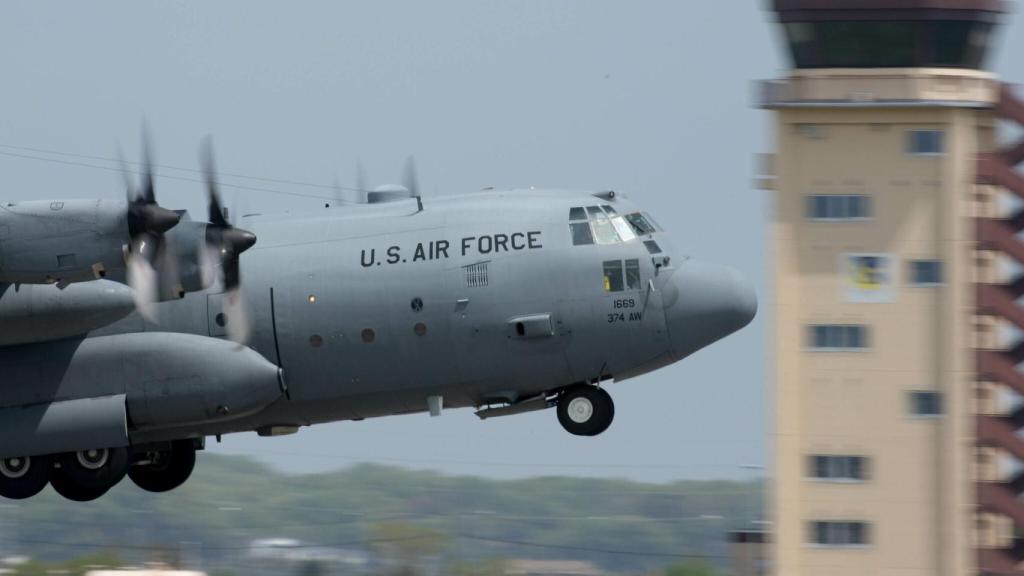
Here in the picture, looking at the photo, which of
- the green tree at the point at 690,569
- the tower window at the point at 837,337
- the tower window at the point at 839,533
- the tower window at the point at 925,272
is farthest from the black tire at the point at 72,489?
the tower window at the point at 925,272

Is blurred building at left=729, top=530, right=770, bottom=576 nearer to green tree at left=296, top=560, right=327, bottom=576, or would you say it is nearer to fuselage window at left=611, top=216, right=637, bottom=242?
green tree at left=296, top=560, right=327, bottom=576

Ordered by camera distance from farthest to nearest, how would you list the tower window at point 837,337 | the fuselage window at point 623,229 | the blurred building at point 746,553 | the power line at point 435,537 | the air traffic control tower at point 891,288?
1. the blurred building at point 746,553
2. the tower window at point 837,337
3. the air traffic control tower at point 891,288
4. the power line at point 435,537
5. the fuselage window at point 623,229

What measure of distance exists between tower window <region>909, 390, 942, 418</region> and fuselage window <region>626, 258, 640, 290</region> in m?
9.71

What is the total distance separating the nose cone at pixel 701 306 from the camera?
27062mm

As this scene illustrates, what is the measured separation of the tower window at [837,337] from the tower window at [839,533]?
10.7 ft

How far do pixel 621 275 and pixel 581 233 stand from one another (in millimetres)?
850

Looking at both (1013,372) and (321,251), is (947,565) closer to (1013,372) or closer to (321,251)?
(1013,372)

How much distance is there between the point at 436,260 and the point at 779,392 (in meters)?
10.7

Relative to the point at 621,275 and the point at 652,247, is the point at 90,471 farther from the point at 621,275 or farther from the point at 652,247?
the point at 652,247

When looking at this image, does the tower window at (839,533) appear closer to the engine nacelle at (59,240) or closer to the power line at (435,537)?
the power line at (435,537)

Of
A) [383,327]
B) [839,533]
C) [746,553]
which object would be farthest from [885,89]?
[383,327]

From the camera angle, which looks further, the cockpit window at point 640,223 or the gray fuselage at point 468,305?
the cockpit window at point 640,223

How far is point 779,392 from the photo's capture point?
3547 cm

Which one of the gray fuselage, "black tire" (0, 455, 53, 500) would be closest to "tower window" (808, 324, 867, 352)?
the gray fuselage
